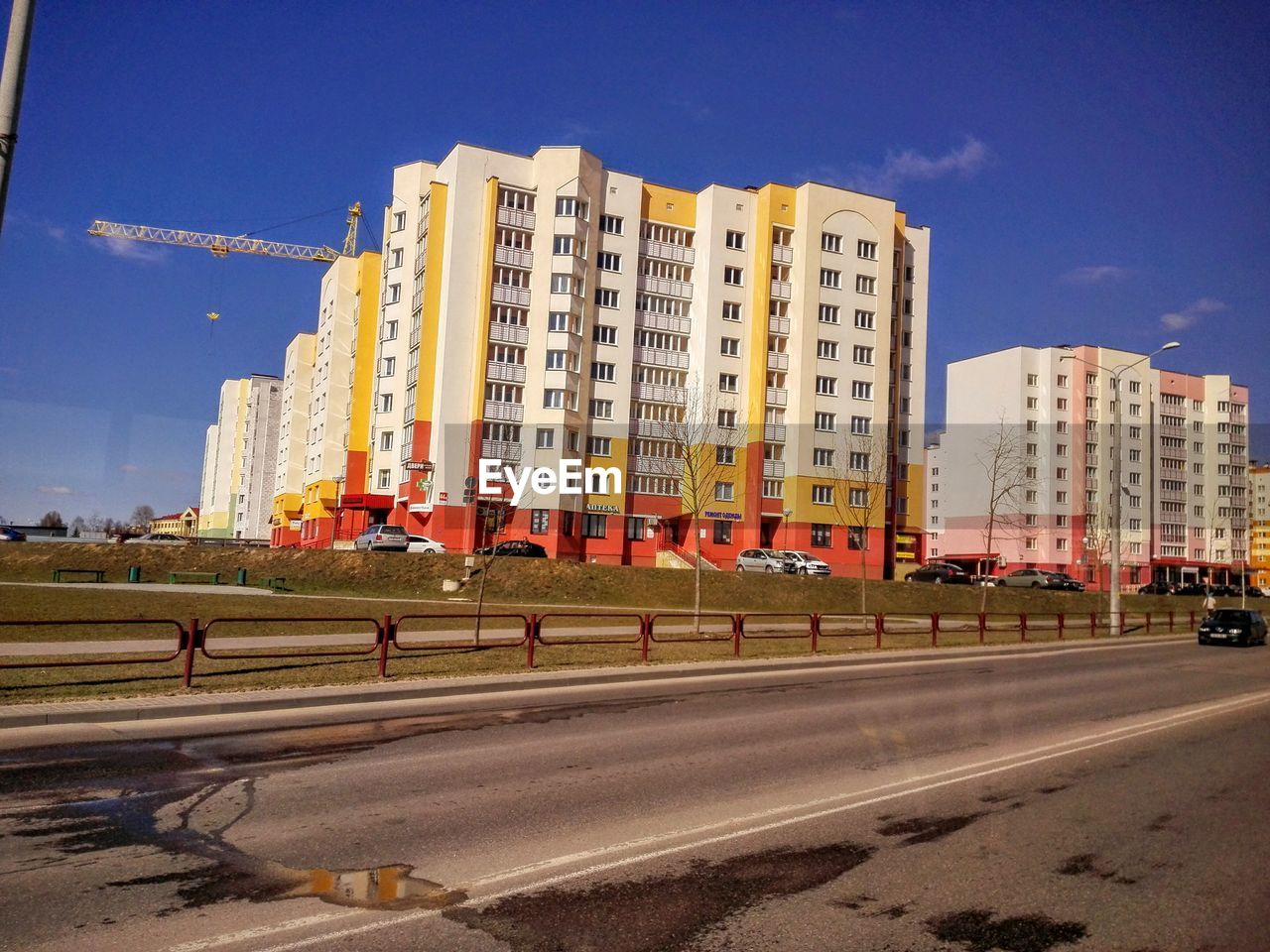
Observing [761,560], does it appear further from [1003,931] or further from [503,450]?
[1003,931]

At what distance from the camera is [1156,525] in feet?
297

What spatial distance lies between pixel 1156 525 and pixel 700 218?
188 feet

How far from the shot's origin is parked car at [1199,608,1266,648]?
31859 millimetres

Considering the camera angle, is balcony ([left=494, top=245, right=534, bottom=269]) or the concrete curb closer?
the concrete curb

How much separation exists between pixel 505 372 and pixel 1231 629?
131ft

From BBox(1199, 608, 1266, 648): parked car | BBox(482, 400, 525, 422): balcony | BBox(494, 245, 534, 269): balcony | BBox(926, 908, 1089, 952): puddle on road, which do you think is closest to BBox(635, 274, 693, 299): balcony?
BBox(494, 245, 534, 269): balcony

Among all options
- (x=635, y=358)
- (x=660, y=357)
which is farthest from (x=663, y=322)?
(x=635, y=358)

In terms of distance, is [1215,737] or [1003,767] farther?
[1215,737]

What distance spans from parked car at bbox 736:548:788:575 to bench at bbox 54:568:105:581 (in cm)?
2993

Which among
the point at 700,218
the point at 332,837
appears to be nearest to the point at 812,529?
the point at 700,218

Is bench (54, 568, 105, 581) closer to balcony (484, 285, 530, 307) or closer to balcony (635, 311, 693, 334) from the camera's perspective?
balcony (484, 285, 530, 307)

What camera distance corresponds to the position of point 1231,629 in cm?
3192

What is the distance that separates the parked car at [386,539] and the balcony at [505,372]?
1214 cm

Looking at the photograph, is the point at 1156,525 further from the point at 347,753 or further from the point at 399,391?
the point at 347,753
